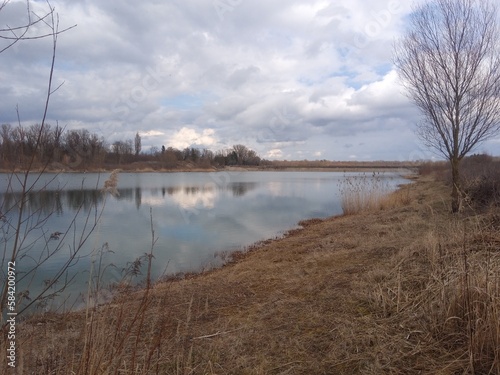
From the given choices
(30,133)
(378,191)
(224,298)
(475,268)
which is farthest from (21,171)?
(378,191)

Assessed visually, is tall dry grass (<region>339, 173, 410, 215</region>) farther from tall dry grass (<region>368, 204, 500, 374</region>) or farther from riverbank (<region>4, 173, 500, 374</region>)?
tall dry grass (<region>368, 204, 500, 374</region>)

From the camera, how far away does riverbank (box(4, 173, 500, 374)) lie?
8.61ft

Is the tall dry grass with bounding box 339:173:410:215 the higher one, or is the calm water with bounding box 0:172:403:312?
the tall dry grass with bounding box 339:173:410:215

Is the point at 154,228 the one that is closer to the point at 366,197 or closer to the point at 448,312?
the point at 366,197

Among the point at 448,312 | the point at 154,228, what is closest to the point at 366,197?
the point at 154,228

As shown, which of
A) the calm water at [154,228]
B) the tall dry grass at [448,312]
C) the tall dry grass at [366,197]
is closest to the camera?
the tall dry grass at [448,312]

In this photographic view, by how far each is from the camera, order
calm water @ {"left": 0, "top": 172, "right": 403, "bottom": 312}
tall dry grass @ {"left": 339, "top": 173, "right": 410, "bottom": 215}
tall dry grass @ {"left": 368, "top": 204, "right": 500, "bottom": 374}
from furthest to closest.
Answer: tall dry grass @ {"left": 339, "top": 173, "right": 410, "bottom": 215} < calm water @ {"left": 0, "top": 172, "right": 403, "bottom": 312} < tall dry grass @ {"left": 368, "top": 204, "right": 500, "bottom": 374}

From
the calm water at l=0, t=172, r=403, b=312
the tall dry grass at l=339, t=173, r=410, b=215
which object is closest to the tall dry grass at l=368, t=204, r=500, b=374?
the calm water at l=0, t=172, r=403, b=312

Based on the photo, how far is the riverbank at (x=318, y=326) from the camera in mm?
2623

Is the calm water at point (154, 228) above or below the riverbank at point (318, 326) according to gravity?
below

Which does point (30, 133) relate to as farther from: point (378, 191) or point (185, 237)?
point (378, 191)

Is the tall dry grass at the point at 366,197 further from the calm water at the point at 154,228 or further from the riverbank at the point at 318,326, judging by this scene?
the riverbank at the point at 318,326

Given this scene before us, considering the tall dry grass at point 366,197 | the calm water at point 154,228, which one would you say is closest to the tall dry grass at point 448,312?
the calm water at point 154,228

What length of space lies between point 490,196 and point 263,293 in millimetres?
8076
